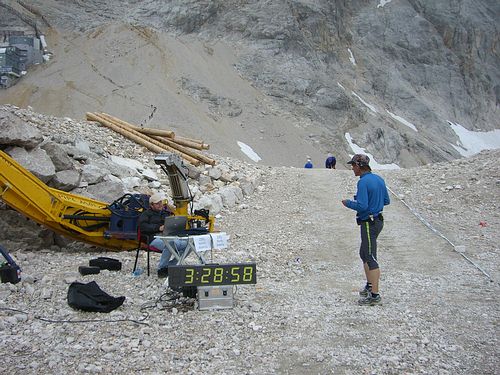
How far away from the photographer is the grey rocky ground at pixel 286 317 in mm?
4676

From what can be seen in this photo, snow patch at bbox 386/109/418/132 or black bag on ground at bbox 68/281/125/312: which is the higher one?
snow patch at bbox 386/109/418/132

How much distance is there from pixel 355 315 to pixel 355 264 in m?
3.18

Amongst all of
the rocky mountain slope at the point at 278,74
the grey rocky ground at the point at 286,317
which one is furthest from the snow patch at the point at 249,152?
the grey rocky ground at the point at 286,317

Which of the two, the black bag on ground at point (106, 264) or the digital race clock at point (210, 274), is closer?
the digital race clock at point (210, 274)

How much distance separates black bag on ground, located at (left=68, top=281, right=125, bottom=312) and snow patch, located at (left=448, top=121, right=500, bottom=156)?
54.0m

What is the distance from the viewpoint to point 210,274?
5918 mm

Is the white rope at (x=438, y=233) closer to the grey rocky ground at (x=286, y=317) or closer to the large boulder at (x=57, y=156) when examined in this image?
the grey rocky ground at (x=286, y=317)

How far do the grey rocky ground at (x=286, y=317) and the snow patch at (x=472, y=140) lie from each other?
4931 centimetres

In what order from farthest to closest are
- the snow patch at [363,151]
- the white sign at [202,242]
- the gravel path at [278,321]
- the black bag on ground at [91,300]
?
the snow patch at [363,151], the white sign at [202,242], the black bag on ground at [91,300], the gravel path at [278,321]

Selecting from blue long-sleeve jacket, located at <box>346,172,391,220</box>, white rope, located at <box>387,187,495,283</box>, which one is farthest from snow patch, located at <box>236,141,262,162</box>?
blue long-sleeve jacket, located at <box>346,172,391,220</box>

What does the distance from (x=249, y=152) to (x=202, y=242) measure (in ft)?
93.8

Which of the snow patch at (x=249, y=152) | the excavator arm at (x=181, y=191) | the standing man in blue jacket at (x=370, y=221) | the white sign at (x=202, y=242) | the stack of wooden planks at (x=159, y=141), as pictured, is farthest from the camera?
the snow patch at (x=249, y=152)

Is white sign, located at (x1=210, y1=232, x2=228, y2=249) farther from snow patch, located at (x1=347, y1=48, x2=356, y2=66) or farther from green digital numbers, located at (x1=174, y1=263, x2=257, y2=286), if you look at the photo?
snow patch, located at (x1=347, y1=48, x2=356, y2=66)

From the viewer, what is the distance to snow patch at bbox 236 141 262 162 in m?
34.2
